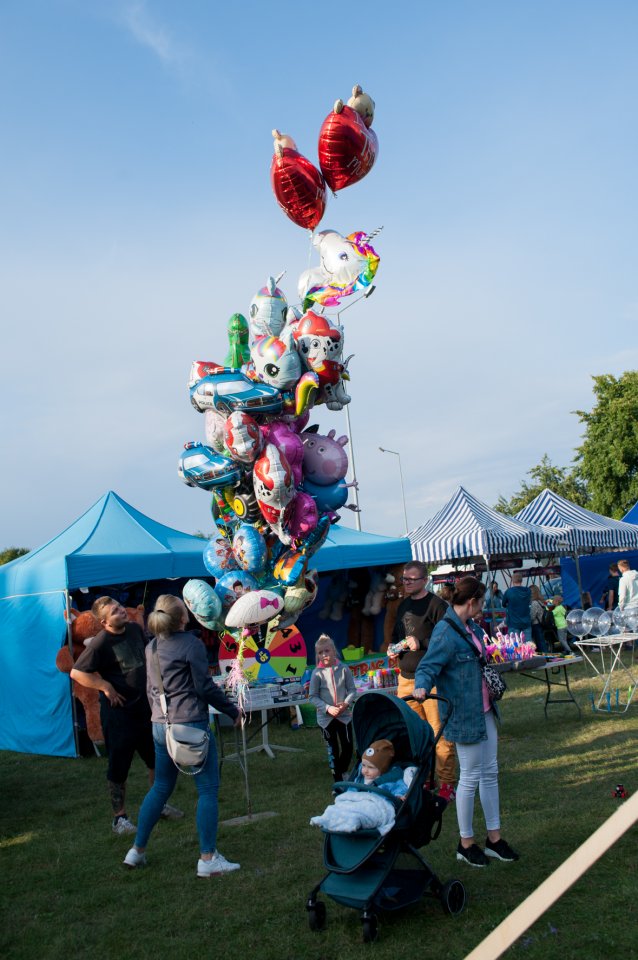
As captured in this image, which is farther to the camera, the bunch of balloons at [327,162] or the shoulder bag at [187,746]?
the bunch of balloons at [327,162]

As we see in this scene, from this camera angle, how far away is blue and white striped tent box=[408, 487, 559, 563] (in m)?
14.4

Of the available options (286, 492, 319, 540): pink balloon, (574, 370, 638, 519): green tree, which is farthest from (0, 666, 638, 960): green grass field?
(574, 370, 638, 519): green tree

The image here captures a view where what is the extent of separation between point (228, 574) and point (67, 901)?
3106mm

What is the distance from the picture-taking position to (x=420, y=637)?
→ 17.9ft

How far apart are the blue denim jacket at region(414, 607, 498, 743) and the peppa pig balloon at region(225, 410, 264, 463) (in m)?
2.75

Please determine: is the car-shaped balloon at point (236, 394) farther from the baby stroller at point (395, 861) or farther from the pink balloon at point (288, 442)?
the baby stroller at point (395, 861)

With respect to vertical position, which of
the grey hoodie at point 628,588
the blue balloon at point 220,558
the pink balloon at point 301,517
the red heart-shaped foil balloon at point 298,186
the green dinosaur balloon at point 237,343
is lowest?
the grey hoodie at point 628,588

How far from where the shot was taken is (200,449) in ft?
22.8

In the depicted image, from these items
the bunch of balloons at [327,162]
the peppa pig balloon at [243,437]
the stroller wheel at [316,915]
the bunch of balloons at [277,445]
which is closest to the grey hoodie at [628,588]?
the bunch of balloons at [277,445]

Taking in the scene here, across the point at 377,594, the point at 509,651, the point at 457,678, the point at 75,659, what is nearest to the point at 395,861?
the point at 457,678

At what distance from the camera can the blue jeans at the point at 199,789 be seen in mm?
4316

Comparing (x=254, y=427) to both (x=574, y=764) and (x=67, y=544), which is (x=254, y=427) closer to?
(x=574, y=764)

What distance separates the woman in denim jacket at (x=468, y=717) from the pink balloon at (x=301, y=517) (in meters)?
2.66

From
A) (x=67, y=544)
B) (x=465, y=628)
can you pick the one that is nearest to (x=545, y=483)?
A: (x=67, y=544)
